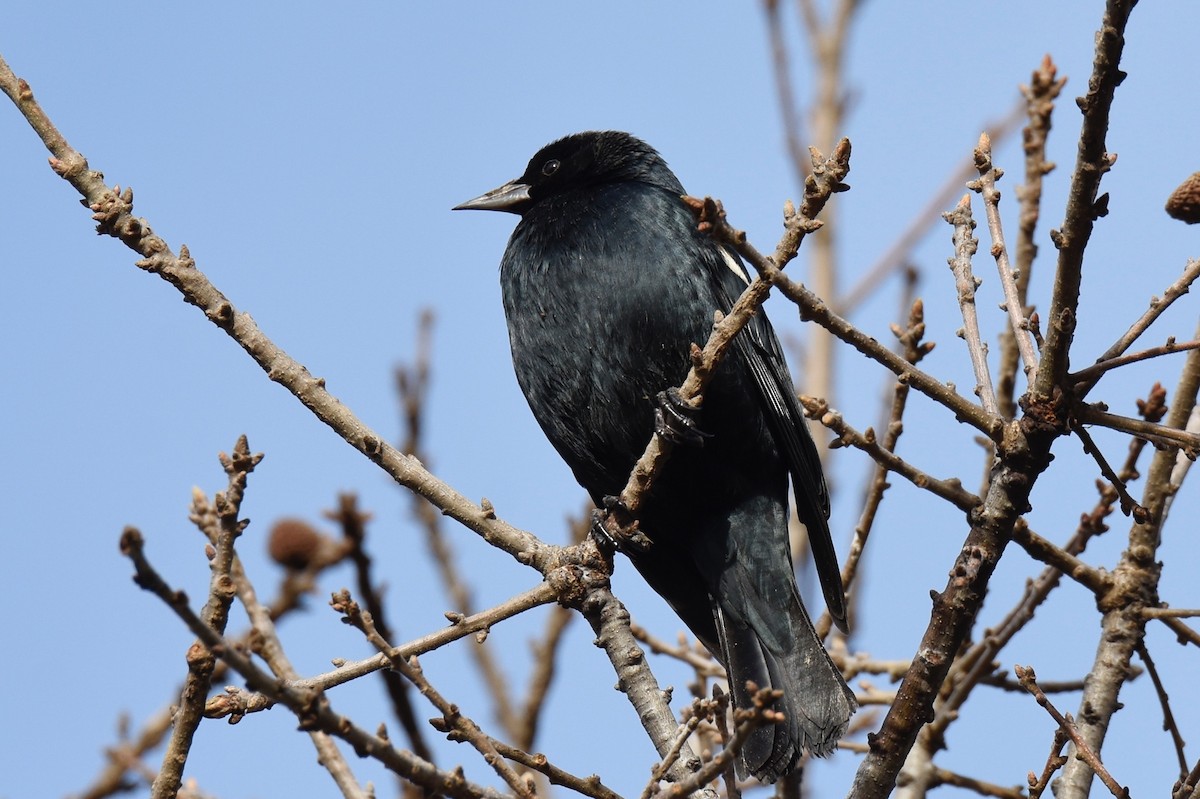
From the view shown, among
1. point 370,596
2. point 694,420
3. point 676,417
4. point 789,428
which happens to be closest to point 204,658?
point 370,596

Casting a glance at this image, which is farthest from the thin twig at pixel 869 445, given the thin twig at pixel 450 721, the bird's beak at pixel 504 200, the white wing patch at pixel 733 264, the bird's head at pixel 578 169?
the bird's beak at pixel 504 200

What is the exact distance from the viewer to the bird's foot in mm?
3445

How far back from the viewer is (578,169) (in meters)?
5.12

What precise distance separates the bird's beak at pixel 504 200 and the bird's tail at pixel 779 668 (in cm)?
177

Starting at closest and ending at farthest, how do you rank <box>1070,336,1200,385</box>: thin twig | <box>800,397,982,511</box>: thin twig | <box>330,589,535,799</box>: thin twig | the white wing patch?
<box>330,589,535,799</box>: thin twig, <box>1070,336,1200,385</box>: thin twig, <box>800,397,982,511</box>: thin twig, the white wing patch

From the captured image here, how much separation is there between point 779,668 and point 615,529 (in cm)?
80

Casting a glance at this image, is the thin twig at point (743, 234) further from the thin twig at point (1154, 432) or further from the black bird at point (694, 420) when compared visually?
the black bird at point (694, 420)

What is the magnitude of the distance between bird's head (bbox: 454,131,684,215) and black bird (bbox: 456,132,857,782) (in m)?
0.58

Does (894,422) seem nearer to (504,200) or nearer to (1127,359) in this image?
(1127,359)

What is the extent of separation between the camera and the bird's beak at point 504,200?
5176 millimetres

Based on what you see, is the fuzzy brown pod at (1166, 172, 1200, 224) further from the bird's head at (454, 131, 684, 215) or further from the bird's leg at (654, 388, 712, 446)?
the bird's head at (454, 131, 684, 215)

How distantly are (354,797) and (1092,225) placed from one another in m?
1.93

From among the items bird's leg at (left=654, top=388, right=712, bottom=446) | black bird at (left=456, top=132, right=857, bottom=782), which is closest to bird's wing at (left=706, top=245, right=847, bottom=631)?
black bird at (left=456, top=132, right=857, bottom=782)

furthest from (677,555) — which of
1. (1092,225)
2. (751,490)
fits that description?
(1092,225)
